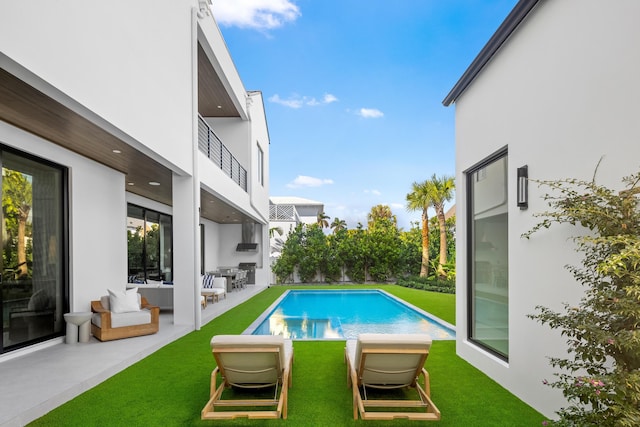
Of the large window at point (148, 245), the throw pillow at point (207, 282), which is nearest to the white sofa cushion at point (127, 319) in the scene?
the large window at point (148, 245)

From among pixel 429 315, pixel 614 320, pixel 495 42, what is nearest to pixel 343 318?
pixel 429 315

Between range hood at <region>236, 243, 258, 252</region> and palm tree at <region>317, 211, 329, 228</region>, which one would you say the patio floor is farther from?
palm tree at <region>317, 211, 329, 228</region>

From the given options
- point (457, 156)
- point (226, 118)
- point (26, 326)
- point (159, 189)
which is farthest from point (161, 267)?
point (457, 156)

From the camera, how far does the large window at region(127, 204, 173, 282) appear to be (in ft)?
38.0

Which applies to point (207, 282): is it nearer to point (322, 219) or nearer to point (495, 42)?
point (495, 42)

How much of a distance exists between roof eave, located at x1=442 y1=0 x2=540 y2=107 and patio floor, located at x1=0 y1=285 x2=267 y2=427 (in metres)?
6.40

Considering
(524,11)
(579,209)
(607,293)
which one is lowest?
(607,293)

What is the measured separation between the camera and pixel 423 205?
1867 cm

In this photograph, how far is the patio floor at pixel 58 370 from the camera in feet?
13.3

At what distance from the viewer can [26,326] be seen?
20.6 feet

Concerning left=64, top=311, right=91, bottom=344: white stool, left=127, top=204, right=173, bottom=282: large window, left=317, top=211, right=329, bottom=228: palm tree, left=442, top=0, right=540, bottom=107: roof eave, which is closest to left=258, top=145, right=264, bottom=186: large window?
left=127, top=204, right=173, bottom=282: large window

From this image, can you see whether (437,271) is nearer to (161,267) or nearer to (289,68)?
(161,267)

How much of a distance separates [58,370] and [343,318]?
687 cm

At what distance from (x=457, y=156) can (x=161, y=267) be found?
1066 centimetres
